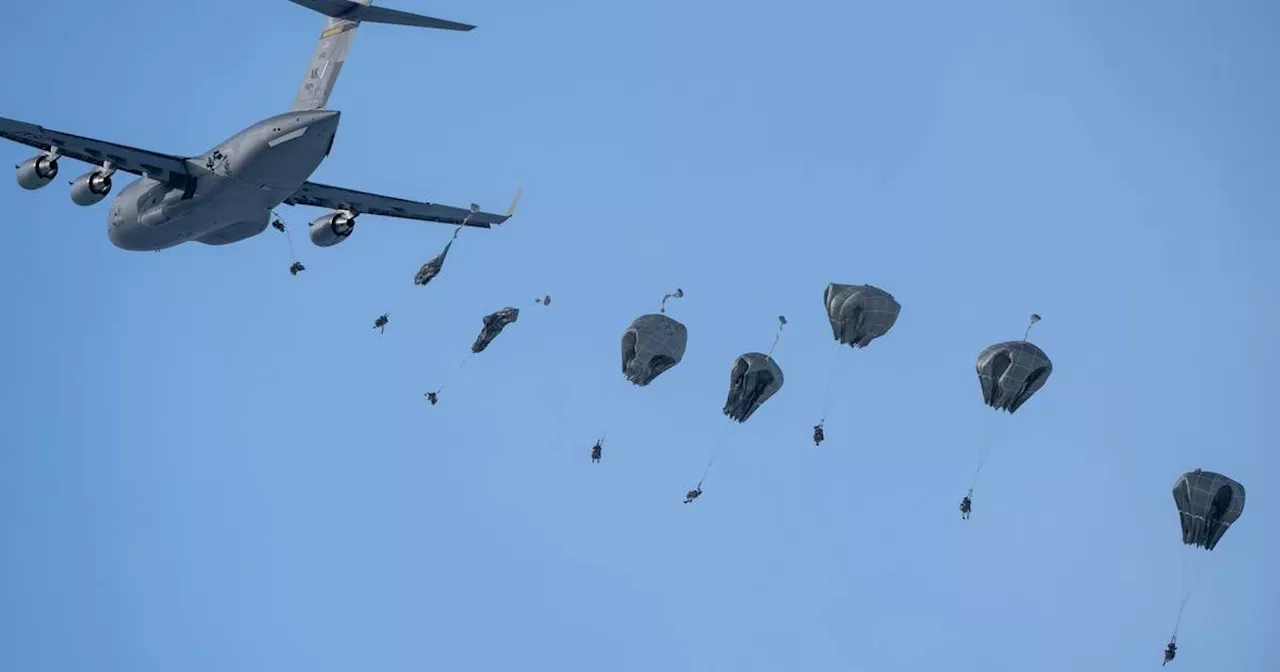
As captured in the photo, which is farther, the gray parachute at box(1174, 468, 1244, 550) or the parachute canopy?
the parachute canopy

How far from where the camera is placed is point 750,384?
8588 cm

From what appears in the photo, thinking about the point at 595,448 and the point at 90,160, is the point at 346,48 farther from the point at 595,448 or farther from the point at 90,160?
the point at 595,448

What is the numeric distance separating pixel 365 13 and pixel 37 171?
17926 millimetres

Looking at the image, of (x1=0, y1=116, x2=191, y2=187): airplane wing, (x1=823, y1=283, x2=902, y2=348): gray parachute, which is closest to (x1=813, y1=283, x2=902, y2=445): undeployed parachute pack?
(x1=823, y1=283, x2=902, y2=348): gray parachute

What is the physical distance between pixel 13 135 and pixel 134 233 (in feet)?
24.0

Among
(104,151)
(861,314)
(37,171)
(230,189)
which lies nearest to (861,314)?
(861,314)

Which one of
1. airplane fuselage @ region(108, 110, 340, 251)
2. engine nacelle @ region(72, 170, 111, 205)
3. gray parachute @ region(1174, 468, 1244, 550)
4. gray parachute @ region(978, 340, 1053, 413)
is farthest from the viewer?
engine nacelle @ region(72, 170, 111, 205)

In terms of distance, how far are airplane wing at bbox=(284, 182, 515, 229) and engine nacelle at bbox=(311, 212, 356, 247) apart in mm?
1566

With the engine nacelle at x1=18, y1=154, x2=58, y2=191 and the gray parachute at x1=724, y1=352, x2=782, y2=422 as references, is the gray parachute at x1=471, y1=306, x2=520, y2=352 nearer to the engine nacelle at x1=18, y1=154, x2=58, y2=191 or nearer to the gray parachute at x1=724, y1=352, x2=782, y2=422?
the gray parachute at x1=724, y1=352, x2=782, y2=422

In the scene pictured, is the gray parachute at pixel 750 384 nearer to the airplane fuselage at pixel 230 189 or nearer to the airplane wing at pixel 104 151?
the airplane fuselage at pixel 230 189

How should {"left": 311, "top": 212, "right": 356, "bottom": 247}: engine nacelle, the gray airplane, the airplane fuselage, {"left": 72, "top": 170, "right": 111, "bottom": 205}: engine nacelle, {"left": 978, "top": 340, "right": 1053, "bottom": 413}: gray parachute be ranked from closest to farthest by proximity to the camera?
the airplane fuselage → the gray airplane → {"left": 978, "top": 340, "right": 1053, "bottom": 413}: gray parachute → {"left": 72, "top": 170, "right": 111, "bottom": 205}: engine nacelle → {"left": 311, "top": 212, "right": 356, "bottom": 247}: engine nacelle

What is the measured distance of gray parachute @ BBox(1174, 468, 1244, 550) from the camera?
79500mm

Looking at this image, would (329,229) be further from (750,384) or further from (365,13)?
(750,384)

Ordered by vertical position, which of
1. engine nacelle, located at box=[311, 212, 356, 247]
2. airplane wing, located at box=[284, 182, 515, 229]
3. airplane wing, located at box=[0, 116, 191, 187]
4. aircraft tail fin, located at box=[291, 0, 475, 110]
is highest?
aircraft tail fin, located at box=[291, 0, 475, 110]
